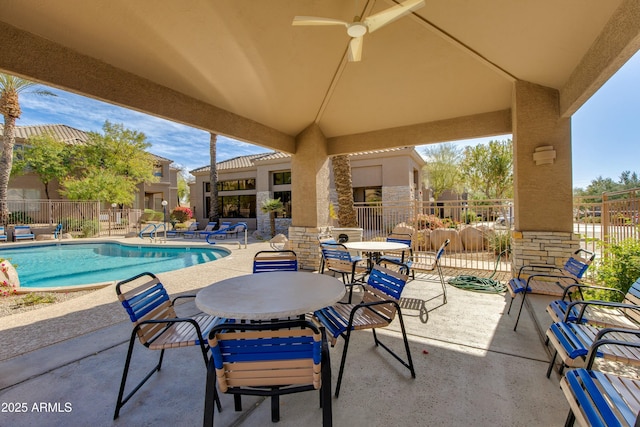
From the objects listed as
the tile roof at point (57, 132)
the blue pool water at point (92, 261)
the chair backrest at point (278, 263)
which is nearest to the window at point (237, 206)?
the blue pool water at point (92, 261)

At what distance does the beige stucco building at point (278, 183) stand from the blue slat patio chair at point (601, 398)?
39.4 feet

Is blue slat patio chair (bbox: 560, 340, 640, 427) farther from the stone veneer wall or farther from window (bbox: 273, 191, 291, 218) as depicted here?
window (bbox: 273, 191, 291, 218)

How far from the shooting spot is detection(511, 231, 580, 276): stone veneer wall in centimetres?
458

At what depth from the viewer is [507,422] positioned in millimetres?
1942

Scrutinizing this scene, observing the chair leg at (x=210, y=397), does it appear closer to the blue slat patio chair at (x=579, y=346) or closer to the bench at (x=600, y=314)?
the blue slat patio chair at (x=579, y=346)

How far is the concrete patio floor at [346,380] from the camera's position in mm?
2023

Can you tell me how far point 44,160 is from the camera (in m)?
17.3

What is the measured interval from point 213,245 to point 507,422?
11.8 metres

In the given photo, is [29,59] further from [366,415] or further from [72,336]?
[366,415]

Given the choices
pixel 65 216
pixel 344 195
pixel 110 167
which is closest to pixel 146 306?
pixel 344 195

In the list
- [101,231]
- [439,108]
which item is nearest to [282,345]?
[439,108]

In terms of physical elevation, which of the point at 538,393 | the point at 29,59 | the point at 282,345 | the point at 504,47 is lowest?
the point at 538,393

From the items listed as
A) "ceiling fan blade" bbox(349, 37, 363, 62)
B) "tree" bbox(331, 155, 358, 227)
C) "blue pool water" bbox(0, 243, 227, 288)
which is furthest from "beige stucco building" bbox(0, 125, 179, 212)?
"ceiling fan blade" bbox(349, 37, 363, 62)

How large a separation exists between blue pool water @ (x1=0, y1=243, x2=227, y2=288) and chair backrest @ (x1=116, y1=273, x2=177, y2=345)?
293 inches
